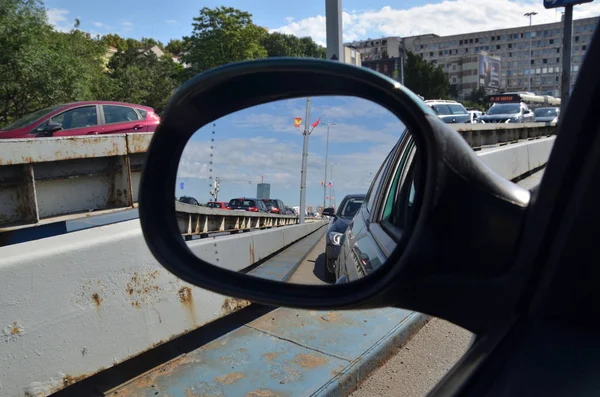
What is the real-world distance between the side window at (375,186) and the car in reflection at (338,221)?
48 millimetres

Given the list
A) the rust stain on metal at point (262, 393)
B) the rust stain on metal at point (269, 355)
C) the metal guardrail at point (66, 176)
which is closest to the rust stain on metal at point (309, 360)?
the rust stain on metal at point (269, 355)

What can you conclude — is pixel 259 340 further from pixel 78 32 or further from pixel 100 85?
pixel 78 32

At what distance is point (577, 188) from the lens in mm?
896

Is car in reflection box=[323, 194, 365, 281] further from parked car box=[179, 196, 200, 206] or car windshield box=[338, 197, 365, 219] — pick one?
parked car box=[179, 196, 200, 206]

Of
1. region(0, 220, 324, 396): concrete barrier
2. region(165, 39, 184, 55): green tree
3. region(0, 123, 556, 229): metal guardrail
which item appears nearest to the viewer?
A: region(0, 220, 324, 396): concrete barrier

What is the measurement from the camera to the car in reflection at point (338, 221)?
1985 mm

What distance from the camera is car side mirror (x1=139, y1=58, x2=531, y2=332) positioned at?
1018 mm

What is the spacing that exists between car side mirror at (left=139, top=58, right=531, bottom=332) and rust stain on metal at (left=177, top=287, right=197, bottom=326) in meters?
1.81

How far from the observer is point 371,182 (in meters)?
1.81

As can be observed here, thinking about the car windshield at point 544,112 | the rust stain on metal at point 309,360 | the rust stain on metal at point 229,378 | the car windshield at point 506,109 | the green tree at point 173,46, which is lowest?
the rust stain on metal at point 309,360

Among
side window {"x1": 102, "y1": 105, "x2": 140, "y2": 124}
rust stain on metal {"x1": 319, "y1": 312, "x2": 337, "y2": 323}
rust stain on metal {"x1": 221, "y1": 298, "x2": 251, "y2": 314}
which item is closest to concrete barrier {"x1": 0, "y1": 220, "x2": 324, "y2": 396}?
rust stain on metal {"x1": 221, "y1": 298, "x2": 251, "y2": 314}

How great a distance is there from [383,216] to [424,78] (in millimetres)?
69378

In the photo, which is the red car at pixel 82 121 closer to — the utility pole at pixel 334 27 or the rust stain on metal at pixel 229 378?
the utility pole at pixel 334 27

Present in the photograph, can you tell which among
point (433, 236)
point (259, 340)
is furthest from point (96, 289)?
point (433, 236)
